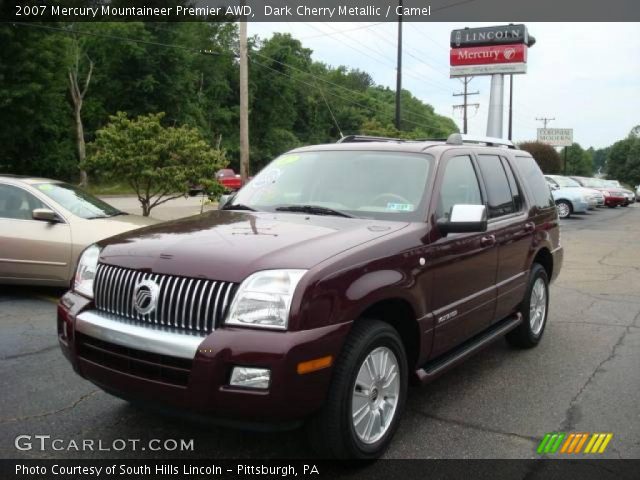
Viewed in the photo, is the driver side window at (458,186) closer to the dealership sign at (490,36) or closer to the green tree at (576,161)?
the dealership sign at (490,36)

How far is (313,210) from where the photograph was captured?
4012 millimetres

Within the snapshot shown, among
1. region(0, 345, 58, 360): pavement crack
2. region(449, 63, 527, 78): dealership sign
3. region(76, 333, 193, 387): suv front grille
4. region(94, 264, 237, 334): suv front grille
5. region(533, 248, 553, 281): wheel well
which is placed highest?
region(449, 63, 527, 78): dealership sign

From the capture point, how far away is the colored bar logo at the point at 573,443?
3.50 m

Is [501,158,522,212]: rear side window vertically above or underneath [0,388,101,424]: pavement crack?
above

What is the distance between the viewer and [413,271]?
3.52 m

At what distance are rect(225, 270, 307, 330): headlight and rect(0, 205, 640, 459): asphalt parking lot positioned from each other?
3.19 feet

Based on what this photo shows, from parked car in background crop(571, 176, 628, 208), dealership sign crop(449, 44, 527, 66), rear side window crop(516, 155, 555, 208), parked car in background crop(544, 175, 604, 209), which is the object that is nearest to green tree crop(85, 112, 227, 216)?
rear side window crop(516, 155, 555, 208)

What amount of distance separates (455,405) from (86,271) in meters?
2.62

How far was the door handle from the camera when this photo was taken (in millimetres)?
4324

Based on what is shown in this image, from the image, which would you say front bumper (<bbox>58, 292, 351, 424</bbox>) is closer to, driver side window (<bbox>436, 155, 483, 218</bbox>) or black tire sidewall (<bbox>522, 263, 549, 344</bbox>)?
driver side window (<bbox>436, 155, 483, 218</bbox>)

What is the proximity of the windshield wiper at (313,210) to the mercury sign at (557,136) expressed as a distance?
76.9 metres

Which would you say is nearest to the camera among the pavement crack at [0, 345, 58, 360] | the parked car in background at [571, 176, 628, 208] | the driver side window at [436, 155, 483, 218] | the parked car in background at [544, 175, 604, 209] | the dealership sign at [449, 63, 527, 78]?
the driver side window at [436, 155, 483, 218]

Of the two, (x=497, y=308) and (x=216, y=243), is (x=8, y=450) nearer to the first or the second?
(x=216, y=243)

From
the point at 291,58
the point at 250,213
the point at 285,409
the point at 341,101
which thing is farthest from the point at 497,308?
the point at 341,101
